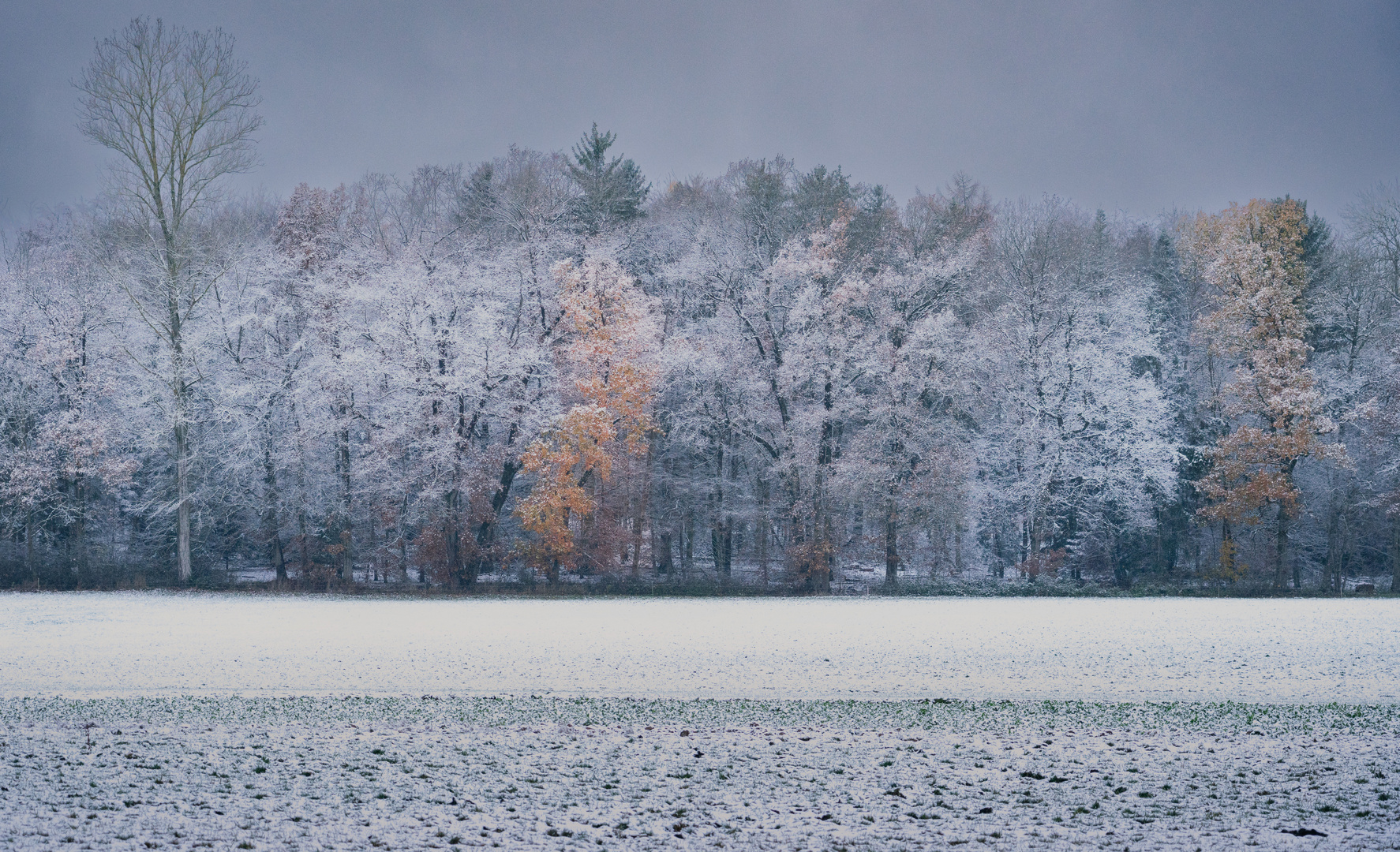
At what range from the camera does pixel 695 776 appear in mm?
7898

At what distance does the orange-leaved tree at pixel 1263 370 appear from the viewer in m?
35.0

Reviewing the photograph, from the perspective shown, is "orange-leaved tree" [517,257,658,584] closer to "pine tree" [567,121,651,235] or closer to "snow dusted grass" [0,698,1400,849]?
"pine tree" [567,121,651,235]

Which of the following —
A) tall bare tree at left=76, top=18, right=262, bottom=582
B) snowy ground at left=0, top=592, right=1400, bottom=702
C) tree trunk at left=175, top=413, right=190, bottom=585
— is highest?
tall bare tree at left=76, top=18, right=262, bottom=582

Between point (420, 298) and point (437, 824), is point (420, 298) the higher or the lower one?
the higher one

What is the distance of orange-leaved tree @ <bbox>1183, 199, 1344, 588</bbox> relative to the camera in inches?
1377

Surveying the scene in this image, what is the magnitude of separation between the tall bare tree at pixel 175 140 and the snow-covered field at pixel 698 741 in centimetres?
1707

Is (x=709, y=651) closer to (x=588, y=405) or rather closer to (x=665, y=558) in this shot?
(x=588, y=405)

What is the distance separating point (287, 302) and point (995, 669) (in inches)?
1224

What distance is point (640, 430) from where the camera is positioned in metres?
35.7

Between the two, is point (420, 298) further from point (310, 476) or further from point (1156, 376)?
point (1156, 376)

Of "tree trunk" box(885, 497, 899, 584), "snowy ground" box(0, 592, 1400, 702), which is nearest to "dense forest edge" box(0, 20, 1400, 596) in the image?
"tree trunk" box(885, 497, 899, 584)

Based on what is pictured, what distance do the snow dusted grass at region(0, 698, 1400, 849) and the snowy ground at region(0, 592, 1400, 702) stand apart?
175 centimetres

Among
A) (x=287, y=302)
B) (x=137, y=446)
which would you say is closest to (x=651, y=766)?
(x=287, y=302)

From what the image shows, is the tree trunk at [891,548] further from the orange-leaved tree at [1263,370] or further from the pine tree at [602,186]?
the pine tree at [602,186]
